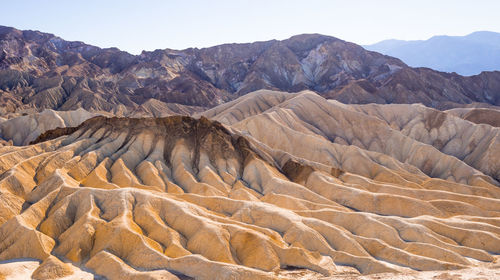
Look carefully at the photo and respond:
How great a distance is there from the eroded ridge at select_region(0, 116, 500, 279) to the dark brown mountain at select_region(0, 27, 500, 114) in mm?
82311

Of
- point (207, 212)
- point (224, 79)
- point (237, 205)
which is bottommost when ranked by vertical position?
point (237, 205)

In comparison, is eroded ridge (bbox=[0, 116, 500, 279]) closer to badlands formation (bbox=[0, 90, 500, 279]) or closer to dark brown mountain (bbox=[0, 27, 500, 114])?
badlands formation (bbox=[0, 90, 500, 279])

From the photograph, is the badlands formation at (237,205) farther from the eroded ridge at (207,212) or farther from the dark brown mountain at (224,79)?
the dark brown mountain at (224,79)

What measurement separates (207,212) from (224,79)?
153 m

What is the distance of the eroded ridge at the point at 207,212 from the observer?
31.3 m

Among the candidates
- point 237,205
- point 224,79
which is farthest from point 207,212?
point 224,79

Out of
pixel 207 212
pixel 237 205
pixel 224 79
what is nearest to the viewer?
pixel 207 212

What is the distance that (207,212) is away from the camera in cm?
3819

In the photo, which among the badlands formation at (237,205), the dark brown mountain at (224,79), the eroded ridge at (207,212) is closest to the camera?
the badlands formation at (237,205)

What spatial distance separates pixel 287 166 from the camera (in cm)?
5944

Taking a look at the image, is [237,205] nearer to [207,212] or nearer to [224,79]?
[207,212]

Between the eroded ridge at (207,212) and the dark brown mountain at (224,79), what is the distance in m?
82.3

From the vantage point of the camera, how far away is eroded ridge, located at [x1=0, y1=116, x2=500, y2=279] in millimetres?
31297

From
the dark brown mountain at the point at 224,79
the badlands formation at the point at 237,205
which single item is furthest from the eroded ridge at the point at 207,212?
the dark brown mountain at the point at 224,79
